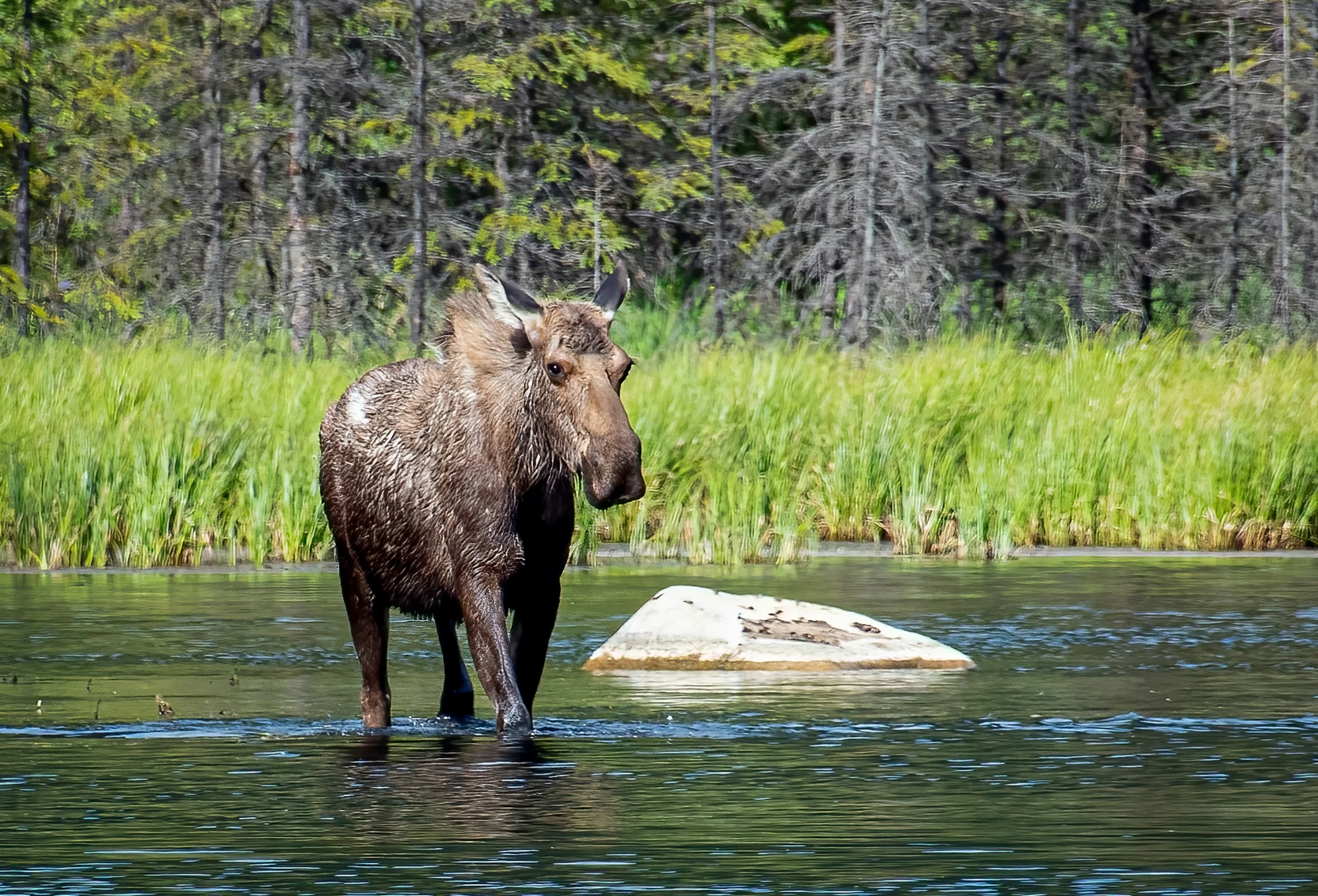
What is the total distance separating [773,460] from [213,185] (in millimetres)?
17045

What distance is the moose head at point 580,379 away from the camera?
8.58 metres

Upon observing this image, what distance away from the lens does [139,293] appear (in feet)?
129

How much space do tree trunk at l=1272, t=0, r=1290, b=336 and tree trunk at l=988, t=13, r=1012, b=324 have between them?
175 inches

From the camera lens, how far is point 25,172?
32.6m

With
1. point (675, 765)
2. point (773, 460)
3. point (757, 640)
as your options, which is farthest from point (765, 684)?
point (773, 460)

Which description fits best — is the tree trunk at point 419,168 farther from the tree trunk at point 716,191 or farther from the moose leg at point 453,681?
the moose leg at point 453,681

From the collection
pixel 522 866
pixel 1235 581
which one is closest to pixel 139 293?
pixel 1235 581

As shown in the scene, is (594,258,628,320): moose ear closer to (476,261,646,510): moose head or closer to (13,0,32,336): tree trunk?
(476,261,646,510): moose head

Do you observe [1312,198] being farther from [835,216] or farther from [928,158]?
[835,216]

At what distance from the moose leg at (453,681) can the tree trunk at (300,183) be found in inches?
790

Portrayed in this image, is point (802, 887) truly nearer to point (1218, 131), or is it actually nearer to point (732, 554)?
point (732, 554)

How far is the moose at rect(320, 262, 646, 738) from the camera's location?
8930 mm

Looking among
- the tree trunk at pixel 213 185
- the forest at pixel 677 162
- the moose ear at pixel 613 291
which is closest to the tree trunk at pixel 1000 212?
the forest at pixel 677 162

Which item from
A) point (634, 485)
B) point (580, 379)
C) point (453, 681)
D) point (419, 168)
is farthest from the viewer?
point (419, 168)
